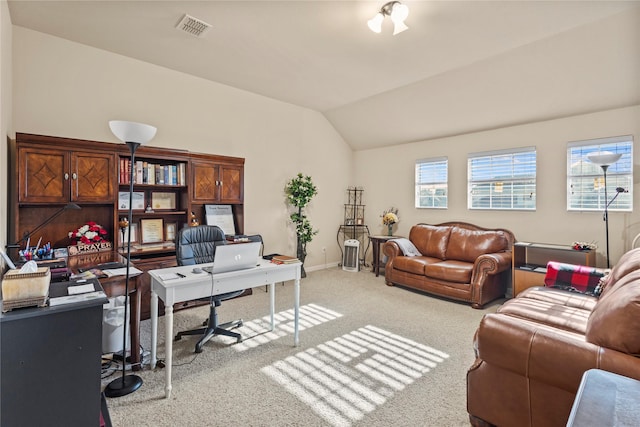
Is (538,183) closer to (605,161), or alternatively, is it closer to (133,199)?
(605,161)

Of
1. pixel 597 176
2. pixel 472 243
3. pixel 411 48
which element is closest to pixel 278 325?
pixel 472 243

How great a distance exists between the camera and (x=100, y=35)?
3.20 meters

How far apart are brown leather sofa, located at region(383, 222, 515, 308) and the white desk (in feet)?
7.65

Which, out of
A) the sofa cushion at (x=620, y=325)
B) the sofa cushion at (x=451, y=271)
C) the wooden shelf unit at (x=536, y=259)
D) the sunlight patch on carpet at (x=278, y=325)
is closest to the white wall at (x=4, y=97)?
the sunlight patch on carpet at (x=278, y=325)

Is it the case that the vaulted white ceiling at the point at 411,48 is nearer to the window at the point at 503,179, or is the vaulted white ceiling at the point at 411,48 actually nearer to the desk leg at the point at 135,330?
the window at the point at 503,179

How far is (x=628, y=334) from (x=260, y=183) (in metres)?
4.46

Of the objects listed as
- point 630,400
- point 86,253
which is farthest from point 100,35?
point 630,400

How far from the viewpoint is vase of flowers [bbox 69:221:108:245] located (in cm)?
318

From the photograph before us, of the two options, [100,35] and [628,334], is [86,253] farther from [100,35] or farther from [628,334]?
[628,334]

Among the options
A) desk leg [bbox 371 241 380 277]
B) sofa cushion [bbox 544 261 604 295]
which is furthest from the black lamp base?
desk leg [bbox 371 241 380 277]

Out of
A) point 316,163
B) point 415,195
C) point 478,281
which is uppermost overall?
point 316,163

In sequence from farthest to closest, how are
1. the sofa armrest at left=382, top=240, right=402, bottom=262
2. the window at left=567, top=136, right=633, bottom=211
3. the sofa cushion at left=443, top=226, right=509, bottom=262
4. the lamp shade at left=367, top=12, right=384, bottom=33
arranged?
the sofa armrest at left=382, top=240, right=402, bottom=262
the sofa cushion at left=443, top=226, right=509, bottom=262
the window at left=567, top=136, right=633, bottom=211
the lamp shade at left=367, top=12, right=384, bottom=33

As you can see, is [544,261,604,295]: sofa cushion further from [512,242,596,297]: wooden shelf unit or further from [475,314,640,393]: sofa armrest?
[475,314,640,393]: sofa armrest

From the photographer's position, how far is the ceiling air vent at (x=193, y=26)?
2.89 metres
